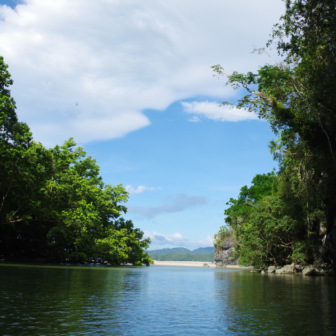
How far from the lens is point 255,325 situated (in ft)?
24.1

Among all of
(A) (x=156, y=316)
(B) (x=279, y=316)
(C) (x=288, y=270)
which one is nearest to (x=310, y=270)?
(C) (x=288, y=270)

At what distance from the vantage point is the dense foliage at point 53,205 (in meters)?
31.9

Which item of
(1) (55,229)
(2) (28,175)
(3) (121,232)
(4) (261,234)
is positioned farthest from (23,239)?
(4) (261,234)

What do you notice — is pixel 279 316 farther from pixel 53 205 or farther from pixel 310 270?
pixel 53 205

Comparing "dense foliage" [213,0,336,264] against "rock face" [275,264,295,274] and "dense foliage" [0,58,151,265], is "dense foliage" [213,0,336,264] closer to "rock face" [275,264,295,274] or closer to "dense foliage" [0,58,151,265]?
"rock face" [275,264,295,274]

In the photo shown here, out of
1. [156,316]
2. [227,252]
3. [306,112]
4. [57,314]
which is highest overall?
[306,112]

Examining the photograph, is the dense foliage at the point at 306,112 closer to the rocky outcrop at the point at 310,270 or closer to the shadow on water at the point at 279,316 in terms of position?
the rocky outcrop at the point at 310,270

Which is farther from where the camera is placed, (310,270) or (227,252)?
(227,252)

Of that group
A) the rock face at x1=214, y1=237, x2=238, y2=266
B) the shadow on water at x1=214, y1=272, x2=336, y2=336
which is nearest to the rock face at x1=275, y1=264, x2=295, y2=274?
the shadow on water at x1=214, y1=272, x2=336, y2=336

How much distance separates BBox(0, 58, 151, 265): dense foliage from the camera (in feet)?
105

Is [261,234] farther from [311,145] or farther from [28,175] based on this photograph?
[28,175]

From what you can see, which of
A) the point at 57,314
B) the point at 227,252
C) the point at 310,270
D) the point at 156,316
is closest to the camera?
the point at 57,314

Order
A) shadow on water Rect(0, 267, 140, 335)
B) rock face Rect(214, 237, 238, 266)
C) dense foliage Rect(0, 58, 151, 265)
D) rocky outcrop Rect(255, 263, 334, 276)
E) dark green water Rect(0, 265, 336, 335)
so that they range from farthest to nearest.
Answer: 1. rock face Rect(214, 237, 238, 266)
2. dense foliage Rect(0, 58, 151, 265)
3. rocky outcrop Rect(255, 263, 334, 276)
4. dark green water Rect(0, 265, 336, 335)
5. shadow on water Rect(0, 267, 140, 335)

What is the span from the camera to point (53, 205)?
35.0 metres
